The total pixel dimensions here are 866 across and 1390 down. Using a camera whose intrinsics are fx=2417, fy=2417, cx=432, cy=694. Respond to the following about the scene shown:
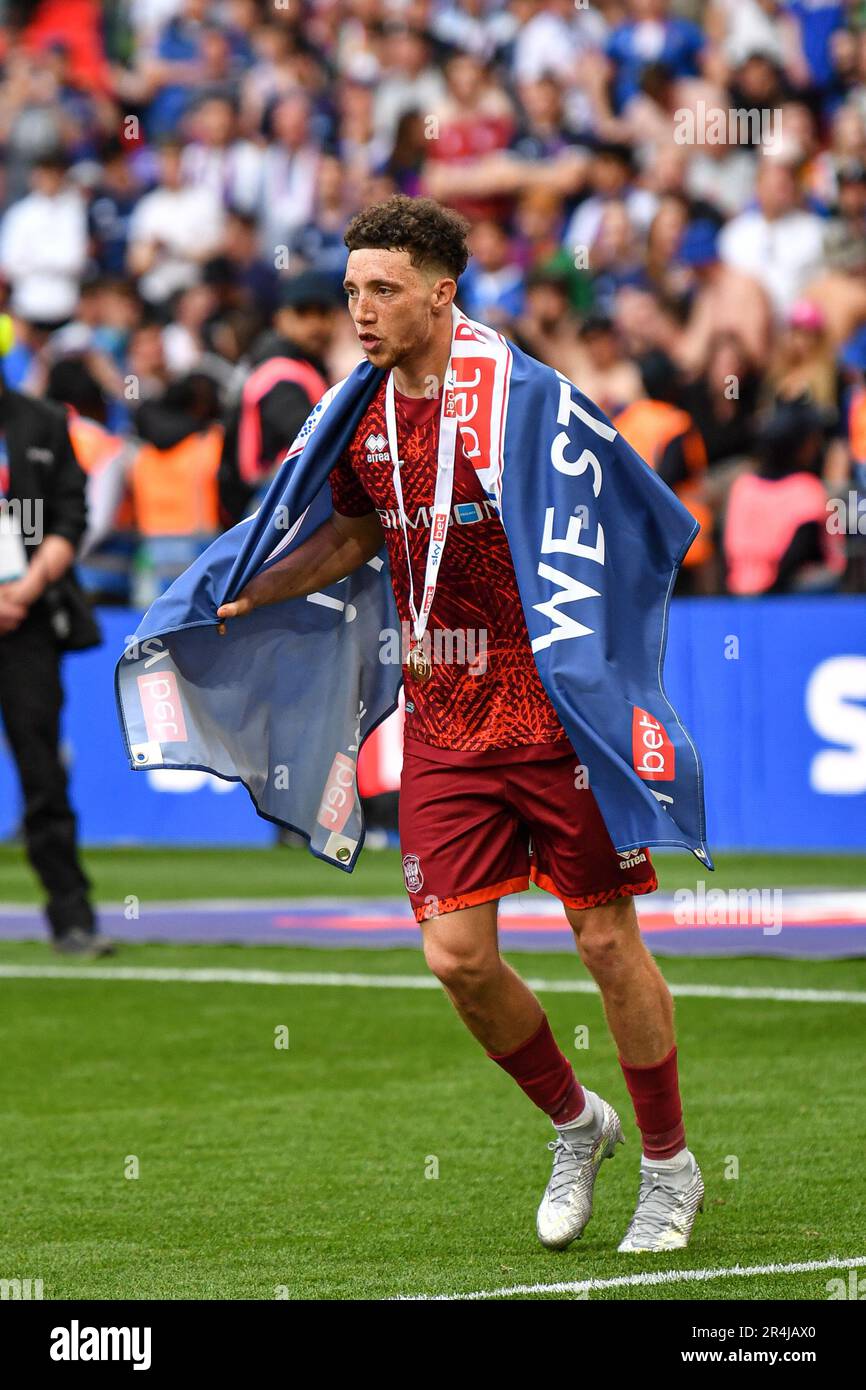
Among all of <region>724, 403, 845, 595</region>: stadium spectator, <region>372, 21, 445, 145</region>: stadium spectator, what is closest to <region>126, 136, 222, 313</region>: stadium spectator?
<region>372, 21, 445, 145</region>: stadium spectator

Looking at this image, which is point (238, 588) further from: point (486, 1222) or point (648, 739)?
point (486, 1222)

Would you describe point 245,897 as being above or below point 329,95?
below

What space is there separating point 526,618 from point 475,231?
43.4 ft

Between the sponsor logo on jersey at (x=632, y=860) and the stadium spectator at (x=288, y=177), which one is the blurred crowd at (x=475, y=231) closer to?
the stadium spectator at (x=288, y=177)

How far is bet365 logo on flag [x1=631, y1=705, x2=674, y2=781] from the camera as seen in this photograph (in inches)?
219

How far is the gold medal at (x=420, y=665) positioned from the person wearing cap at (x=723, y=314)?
10.5 metres

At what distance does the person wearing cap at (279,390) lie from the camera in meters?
12.8

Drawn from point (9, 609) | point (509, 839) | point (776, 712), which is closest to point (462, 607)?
point (509, 839)

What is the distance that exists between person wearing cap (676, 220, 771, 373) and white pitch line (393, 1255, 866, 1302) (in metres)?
11.3

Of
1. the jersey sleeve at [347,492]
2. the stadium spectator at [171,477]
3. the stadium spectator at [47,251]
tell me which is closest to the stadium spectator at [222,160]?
the stadium spectator at [47,251]
